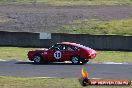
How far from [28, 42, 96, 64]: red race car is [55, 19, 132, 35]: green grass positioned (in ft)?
42.0

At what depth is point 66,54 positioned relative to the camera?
32.0 meters

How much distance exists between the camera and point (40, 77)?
25297mm

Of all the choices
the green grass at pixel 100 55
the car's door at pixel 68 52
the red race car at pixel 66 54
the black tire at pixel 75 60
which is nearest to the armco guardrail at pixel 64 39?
the green grass at pixel 100 55

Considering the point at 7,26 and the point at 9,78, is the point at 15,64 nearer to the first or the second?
the point at 9,78

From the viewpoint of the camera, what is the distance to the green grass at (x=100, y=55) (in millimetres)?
34062

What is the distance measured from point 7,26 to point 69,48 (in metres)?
17.8

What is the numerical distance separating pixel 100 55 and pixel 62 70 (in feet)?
26.4

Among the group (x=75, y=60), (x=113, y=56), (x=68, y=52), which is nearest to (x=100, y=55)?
(x=113, y=56)

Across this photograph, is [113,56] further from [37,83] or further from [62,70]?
[37,83]

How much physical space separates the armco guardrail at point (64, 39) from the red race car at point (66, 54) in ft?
22.7

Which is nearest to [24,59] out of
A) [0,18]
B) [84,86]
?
[84,86]

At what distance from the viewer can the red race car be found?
31.7 meters

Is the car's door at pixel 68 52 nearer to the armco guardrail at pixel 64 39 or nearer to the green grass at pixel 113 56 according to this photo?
the green grass at pixel 113 56

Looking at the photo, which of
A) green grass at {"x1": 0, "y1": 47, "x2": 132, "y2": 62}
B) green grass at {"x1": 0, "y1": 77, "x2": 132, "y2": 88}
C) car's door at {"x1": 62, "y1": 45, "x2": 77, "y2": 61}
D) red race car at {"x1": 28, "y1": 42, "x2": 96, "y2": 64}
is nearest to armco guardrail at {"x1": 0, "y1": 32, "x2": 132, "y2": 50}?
green grass at {"x1": 0, "y1": 47, "x2": 132, "y2": 62}
